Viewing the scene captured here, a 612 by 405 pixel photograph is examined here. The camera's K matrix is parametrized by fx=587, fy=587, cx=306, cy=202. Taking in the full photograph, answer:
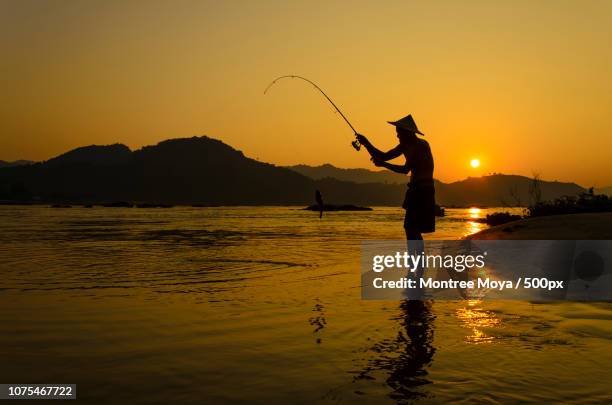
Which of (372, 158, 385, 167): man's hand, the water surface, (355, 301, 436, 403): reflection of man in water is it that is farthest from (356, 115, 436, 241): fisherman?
(355, 301, 436, 403): reflection of man in water

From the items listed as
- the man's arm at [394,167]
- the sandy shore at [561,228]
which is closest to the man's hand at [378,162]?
the man's arm at [394,167]

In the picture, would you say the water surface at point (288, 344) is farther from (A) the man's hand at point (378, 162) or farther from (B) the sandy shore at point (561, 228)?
(B) the sandy shore at point (561, 228)

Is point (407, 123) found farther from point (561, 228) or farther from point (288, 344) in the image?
point (561, 228)

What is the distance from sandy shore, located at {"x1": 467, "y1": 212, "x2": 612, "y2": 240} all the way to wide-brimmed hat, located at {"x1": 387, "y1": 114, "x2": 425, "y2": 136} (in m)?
4.95

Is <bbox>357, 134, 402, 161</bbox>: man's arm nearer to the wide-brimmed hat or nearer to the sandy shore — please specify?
the wide-brimmed hat

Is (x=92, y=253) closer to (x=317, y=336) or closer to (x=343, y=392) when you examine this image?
(x=317, y=336)

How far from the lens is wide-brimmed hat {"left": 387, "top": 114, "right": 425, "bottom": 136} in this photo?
8.86 metres

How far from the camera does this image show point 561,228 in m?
12.7

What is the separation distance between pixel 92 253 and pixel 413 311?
10114 mm

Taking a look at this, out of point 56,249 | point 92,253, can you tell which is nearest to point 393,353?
point 92,253

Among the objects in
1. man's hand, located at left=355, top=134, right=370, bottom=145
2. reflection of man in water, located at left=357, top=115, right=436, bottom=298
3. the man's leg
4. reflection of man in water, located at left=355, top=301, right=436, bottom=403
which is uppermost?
man's hand, located at left=355, top=134, right=370, bottom=145

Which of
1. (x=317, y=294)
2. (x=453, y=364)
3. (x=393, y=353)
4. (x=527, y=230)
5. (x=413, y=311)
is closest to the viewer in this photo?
(x=453, y=364)

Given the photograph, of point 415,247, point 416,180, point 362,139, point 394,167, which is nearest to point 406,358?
point 415,247

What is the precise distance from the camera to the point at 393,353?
4746 mm
